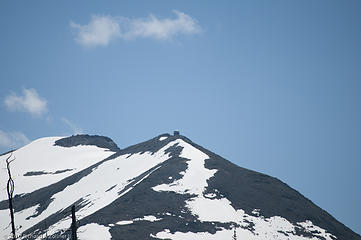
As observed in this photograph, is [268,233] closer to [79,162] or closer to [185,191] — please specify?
[185,191]

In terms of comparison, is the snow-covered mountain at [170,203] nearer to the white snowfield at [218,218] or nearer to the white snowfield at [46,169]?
the white snowfield at [218,218]

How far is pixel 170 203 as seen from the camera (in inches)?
4058

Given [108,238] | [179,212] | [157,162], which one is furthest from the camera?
[157,162]

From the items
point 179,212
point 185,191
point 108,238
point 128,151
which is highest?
point 128,151

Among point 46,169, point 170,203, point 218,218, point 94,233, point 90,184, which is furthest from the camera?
point 46,169

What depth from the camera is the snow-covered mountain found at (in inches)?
3526

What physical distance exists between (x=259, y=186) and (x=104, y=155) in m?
88.4

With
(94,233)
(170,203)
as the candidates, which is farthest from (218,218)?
Answer: (94,233)

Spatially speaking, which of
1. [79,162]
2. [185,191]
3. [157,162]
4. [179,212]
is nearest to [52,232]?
[179,212]

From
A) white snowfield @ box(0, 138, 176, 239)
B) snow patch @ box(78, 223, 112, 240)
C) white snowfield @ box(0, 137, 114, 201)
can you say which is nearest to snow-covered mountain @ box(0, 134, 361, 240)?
snow patch @ box(78, 223, 112, 240)

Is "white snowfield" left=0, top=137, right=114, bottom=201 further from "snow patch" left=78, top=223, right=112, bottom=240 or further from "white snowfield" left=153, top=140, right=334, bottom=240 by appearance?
"snow patch" left=78, top=223, right=112, bottom=240

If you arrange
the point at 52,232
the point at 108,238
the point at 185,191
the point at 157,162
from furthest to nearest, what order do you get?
the point at 157,162
the point at 185,191
the point at 52,232
the point at 108,238

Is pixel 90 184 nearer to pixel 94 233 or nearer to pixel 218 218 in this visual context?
pixel 218 218

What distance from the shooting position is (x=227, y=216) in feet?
324
